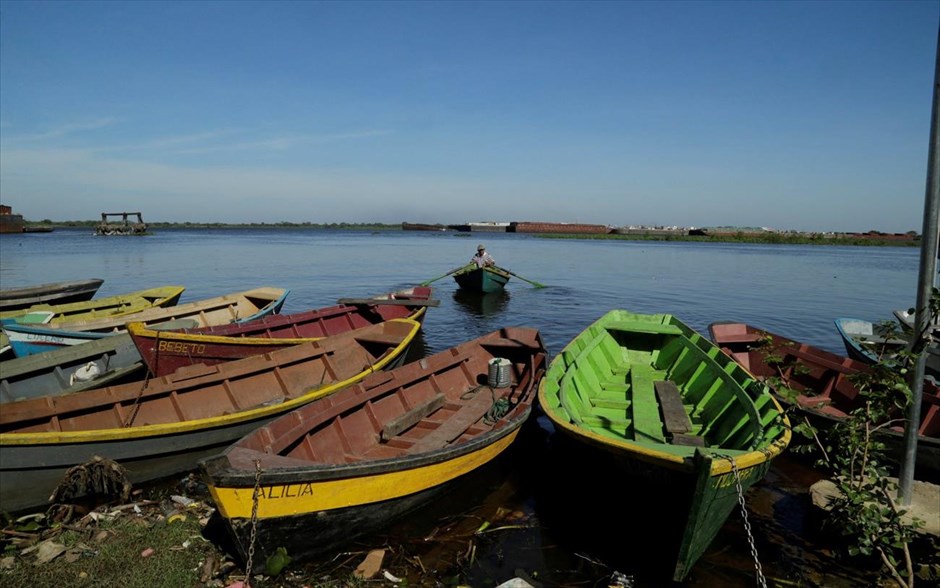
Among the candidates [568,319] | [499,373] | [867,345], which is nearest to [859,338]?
[867,345]

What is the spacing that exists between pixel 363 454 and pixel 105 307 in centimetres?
1350

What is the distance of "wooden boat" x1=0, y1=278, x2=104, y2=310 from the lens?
1702 cm

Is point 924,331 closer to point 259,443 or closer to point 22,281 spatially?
point 259,443

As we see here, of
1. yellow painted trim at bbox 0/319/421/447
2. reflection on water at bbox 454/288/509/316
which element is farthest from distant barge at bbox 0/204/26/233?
yellow painted trim at bbox 0/319/421/447

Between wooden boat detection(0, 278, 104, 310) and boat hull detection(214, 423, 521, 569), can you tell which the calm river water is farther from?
wooden boat detection(0, 278, 104, 310)

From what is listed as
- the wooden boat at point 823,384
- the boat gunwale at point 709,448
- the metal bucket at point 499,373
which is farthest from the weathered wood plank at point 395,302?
the wooden boat at point 823,384

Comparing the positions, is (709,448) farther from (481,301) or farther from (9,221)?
(9,221)

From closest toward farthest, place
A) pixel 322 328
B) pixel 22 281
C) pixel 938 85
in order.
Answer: pixel 938 85 < pixel 322 328 < pixel 22 281

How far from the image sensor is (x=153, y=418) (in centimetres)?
779

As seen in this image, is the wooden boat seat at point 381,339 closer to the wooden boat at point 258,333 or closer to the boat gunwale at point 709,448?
the wooden boat at point 258,333

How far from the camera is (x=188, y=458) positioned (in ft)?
24.8

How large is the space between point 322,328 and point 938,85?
13.3 metres

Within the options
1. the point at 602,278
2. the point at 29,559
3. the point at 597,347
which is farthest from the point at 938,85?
the point at 602,278

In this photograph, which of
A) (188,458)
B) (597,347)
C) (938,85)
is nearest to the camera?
(938,85)
